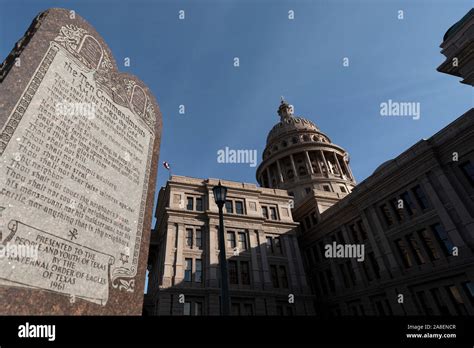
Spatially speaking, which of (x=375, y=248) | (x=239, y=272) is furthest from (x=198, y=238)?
(x=375, y=248)

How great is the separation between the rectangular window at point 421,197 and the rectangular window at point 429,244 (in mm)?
2080

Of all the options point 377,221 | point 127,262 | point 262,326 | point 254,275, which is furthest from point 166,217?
point 262,326

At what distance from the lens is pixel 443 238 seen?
2006 centimetres

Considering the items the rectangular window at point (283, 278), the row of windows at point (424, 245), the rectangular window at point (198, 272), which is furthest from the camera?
the rectangular window at point (283, 278)

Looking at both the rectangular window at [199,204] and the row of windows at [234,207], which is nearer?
the rectangular window at [199,204]

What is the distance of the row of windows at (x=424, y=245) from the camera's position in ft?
65.6

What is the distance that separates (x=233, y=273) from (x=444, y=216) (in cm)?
1898

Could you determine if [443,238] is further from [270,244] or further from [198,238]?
[198,238]

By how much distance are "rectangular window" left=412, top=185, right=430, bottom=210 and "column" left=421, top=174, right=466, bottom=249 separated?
2.17 feet

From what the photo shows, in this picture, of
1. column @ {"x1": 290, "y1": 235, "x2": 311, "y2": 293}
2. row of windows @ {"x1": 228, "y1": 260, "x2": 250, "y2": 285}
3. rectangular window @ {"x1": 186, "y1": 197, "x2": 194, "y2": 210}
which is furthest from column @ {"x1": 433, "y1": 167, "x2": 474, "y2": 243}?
rectangular window @ {"x1": 186, "y1": 197, "x2": 194, "y2": 210}

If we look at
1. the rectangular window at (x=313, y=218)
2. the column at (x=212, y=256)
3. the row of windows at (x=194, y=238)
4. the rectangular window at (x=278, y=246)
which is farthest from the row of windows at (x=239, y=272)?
the rectangular window at (x=313, y=218)

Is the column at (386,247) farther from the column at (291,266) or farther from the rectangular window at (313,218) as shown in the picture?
the column at (291,266)

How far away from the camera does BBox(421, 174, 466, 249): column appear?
18797mm

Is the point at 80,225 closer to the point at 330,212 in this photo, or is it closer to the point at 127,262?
the point at 127,262
